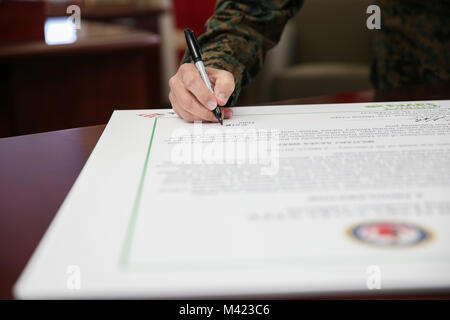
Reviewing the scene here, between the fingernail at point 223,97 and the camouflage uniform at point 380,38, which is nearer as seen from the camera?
the fingernail at point 223,97

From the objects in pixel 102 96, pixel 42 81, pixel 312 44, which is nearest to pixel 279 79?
pixel 312 44

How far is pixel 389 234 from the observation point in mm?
343

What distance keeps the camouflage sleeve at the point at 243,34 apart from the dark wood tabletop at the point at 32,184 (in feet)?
0.40

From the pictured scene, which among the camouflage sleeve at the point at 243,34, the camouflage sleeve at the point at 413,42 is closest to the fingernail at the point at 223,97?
the camouflage sleeve at the point at 243,34

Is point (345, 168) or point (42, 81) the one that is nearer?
point (345, 168)

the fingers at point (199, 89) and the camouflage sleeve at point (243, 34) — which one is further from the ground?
the camouflage sleeve at point (243, 34)

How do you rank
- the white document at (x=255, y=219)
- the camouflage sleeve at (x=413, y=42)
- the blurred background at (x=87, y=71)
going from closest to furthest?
the white document at (x=255, y=219) → the camouflage sleeve at (x=413, y=42) → the blurred background at (x=87, y=71)

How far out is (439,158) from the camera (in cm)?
47

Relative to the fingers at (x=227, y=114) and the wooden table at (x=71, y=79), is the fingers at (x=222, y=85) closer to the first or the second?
the fingers at (x=227, y=114)

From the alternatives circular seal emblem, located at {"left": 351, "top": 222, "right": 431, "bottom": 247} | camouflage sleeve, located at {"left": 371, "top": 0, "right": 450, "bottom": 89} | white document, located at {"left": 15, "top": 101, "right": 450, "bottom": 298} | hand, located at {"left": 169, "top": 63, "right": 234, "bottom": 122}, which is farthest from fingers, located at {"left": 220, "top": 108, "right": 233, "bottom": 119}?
camouflage sleeve, located at {"left": 371, "top": 0, "right": 450, "bottom": 89}

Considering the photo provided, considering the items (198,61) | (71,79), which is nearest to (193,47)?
(198,61)

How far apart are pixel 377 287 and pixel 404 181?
140 mm

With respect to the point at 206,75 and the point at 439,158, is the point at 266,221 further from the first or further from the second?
the point at 206,75

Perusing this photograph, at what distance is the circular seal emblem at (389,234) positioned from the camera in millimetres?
335
